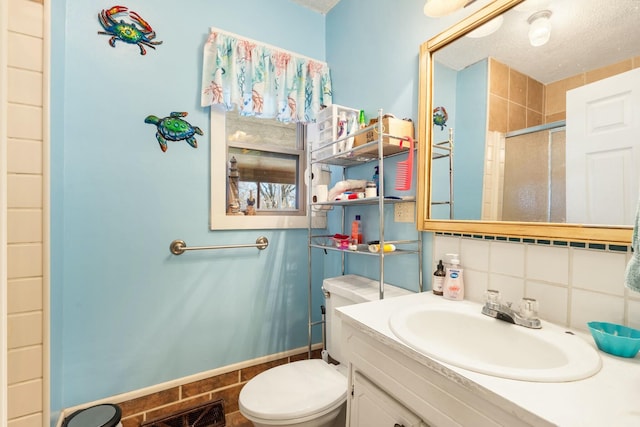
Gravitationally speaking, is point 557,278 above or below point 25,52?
below

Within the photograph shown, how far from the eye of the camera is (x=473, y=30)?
1.08 meters

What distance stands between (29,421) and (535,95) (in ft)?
5.45

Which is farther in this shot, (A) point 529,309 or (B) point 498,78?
(B) point 498,78

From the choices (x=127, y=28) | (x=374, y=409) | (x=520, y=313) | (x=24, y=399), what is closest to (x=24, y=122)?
(x=24, y=399)

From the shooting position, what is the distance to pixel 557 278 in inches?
33.1

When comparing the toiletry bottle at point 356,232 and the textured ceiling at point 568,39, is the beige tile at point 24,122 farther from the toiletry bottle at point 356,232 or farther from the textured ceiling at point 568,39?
the textured ceiling at point 568,39

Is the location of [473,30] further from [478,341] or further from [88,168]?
[88,168]

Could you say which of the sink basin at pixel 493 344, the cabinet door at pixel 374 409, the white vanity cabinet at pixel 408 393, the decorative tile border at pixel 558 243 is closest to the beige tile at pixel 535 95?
the decorative tile border at pixel 558 243

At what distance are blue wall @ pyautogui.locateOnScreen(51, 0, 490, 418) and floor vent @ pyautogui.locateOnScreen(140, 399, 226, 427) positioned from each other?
0.60 ft

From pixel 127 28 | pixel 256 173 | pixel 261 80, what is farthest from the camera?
pixel 256 173

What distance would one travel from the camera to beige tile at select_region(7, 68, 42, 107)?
2.06 ft

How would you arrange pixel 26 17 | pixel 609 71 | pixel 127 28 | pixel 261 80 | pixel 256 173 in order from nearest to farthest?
pixel 26 17, pixel 609 71, pixel 127 28, pixel 261 80, pixel 256 173

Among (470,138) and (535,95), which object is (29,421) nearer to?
(470,138)

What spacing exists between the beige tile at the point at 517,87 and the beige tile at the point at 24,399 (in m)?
1.59
